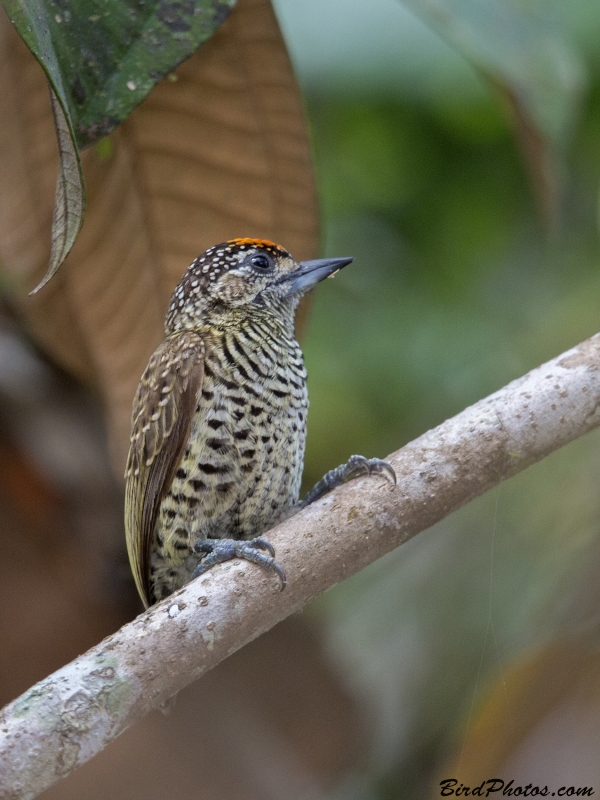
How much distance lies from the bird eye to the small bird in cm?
2

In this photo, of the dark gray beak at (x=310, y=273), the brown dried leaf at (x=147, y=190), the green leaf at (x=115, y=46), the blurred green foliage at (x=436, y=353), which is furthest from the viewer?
the blurred green foliage at (x=436, y=353)

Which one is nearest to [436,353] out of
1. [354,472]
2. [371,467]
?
[354,472]

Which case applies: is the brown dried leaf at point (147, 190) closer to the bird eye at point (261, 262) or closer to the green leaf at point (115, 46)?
the bird eye at point (261, 262)

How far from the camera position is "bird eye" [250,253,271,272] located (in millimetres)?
2621

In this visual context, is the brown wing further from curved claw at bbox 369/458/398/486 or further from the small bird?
curved claw at bbox 369/458/398/486

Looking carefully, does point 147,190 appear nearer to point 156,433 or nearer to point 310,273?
point 310,273

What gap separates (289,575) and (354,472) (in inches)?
22.1

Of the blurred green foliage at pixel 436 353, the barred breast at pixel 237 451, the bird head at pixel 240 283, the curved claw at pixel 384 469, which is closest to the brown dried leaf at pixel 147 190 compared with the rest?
the bird head at pixel 240 283

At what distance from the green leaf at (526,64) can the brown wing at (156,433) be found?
3.15 feet

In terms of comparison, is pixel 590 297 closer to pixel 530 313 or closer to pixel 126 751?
pixel 530 313

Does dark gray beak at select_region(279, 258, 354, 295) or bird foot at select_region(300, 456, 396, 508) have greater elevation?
dark gray beak at select_region(279, 258, 354, 295)

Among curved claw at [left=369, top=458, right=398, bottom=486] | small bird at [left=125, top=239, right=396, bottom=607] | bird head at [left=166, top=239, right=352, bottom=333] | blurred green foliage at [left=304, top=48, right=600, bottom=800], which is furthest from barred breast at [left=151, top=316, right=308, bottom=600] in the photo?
blurred green foliage at [left=304, top=48, right=600, bottom=800]

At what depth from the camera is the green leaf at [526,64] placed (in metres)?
1.93

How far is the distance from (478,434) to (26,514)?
1.31 meters
